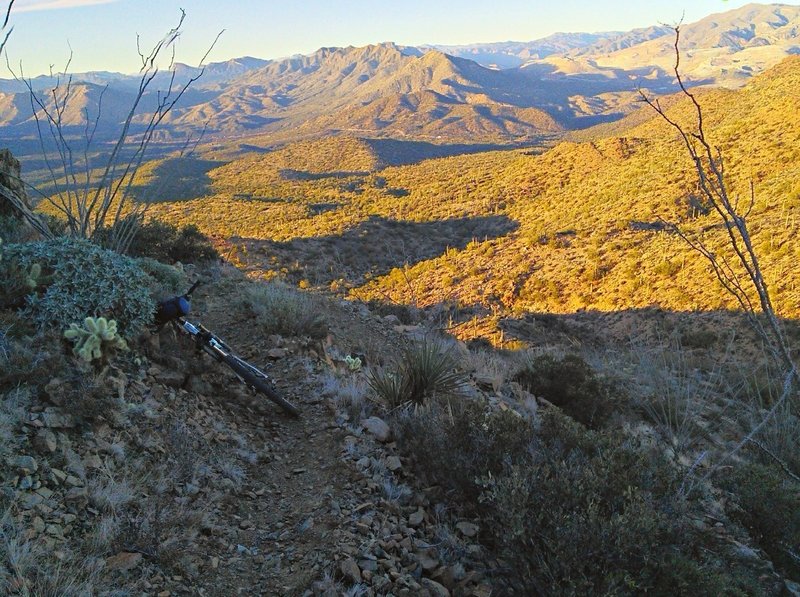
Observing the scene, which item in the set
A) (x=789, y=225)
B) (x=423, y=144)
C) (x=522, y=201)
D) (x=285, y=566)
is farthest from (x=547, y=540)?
(x=423, y=144)

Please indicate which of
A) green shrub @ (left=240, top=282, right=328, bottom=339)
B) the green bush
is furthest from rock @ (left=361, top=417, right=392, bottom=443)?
green shrub @ (left=240, top=282, right=328, bottom=339)

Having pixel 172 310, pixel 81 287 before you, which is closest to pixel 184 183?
pixel 172 310

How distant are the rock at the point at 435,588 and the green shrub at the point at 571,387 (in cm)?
383

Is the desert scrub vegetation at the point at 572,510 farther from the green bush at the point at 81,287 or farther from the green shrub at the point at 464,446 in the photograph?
the green bush at the point at 81,287

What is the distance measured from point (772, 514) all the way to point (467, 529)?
232 centimetres

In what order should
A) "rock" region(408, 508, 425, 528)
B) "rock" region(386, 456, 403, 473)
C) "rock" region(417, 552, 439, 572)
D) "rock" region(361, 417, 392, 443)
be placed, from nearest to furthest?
1. "rock" region(417, 552, 439, 572)
2. "rock" region(408, 508, 425, 528)
3. "rock" region(386, 456, 403, 473)
4. "rock" region(361, 417, 392, 443)

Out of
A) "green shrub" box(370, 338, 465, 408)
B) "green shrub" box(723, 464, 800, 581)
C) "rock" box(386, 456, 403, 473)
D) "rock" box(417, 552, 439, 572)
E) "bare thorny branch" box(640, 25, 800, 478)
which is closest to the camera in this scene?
"bare thorny branch" box(640, 25, 800, 478)

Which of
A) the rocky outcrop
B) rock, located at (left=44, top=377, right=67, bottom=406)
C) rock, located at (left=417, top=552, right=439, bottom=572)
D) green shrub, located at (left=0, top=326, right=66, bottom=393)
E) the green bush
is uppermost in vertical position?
the rocky outcrop

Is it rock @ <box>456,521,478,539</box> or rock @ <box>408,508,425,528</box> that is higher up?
rock @ <box>408,508,425,528</box>

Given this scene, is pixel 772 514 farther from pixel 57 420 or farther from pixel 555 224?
pixel 555 224

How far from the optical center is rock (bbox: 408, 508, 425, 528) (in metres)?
3.22

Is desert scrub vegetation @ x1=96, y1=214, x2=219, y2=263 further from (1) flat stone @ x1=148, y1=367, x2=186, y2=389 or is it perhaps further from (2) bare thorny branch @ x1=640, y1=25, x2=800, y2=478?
(2) bare thorny branch @ x1=640, y1=25, x2=800, y2=478

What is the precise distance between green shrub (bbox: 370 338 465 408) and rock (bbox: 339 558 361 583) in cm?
195

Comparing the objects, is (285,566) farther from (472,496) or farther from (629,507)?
(629,507)
